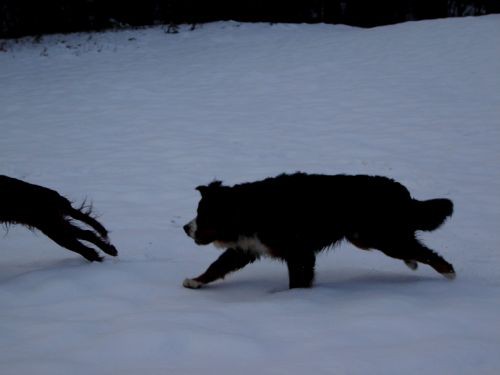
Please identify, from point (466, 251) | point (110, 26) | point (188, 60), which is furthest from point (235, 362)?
point (110, 26)

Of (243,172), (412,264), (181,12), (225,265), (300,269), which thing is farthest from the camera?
(181,12)

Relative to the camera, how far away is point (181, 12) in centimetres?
2200

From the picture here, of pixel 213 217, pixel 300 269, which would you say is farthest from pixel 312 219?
pixel 213 217

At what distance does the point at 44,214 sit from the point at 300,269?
8.46 ft

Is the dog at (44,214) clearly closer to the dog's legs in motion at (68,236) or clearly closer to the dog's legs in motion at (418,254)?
the dog's legs in motion at (68,236)

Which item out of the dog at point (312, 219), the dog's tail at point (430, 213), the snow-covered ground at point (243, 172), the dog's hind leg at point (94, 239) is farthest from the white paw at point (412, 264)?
the dog's hind leg at point (94, 239)

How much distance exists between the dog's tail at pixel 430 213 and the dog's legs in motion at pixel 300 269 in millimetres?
1009

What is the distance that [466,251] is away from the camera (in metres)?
5.80

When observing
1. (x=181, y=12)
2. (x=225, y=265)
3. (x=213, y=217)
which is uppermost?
(x=181, y=12)

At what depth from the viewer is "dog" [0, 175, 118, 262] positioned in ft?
17.2

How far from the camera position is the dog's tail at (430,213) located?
4762 millimetres

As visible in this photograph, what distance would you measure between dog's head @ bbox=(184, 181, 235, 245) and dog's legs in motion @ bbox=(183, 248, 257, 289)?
0.47ft

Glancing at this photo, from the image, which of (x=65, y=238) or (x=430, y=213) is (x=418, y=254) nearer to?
(x=430, y=213)

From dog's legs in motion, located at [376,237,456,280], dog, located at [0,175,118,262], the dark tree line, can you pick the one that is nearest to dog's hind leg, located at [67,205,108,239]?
dog, located at [0,175,118,262]
